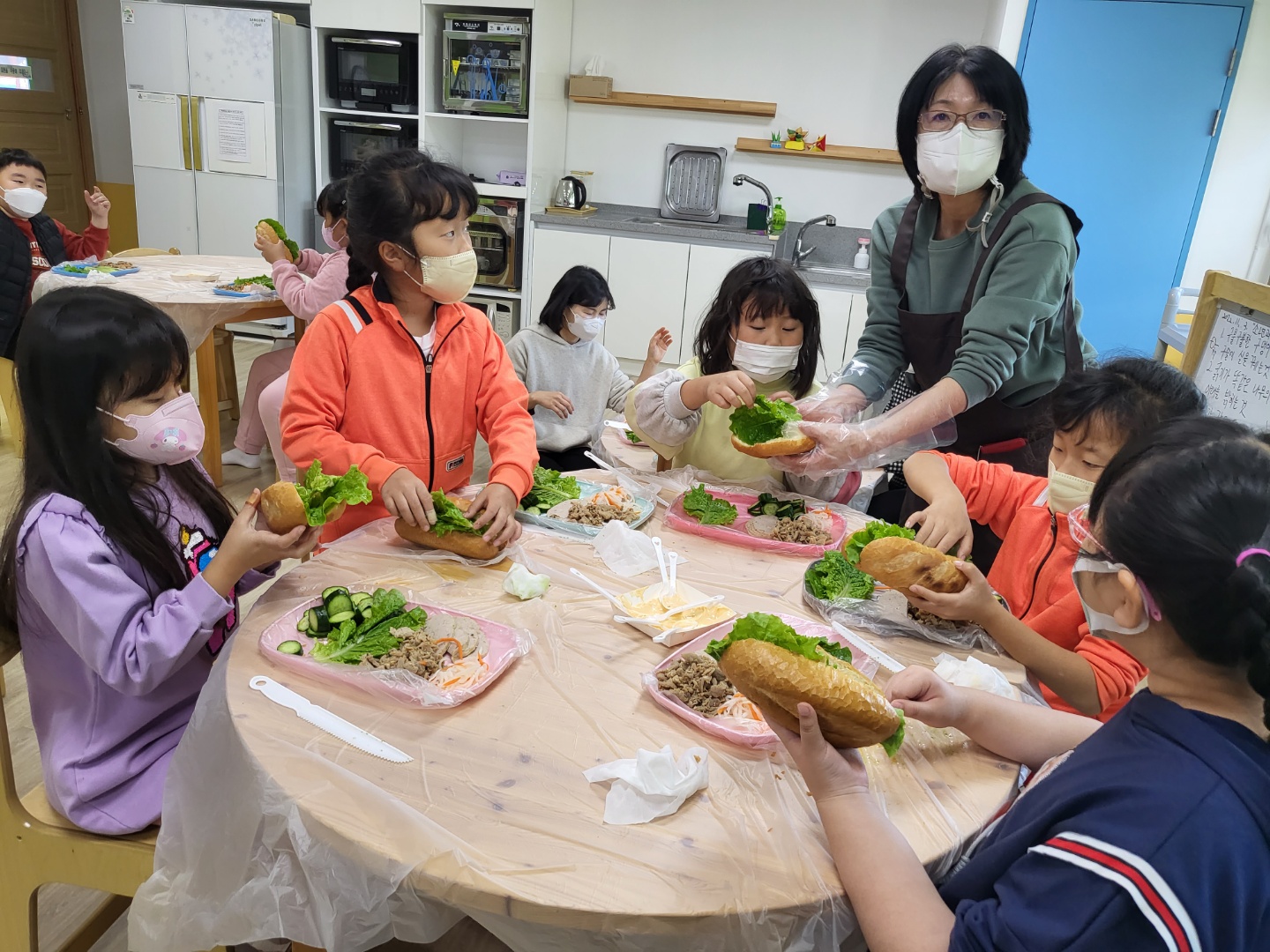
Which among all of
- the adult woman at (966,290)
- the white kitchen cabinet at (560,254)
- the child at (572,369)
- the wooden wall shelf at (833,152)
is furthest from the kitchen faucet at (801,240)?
the adult woman at (966,290)

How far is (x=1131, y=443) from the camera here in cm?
85

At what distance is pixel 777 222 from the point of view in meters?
5.53

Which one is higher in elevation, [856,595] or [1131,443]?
[1131,443]

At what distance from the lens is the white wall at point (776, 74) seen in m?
5.47

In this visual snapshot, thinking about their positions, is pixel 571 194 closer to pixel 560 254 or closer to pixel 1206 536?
pixel 560 254

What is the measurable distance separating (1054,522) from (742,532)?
60cm

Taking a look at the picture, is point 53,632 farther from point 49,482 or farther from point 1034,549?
point 1034,549

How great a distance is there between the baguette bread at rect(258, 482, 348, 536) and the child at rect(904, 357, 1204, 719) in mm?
1012

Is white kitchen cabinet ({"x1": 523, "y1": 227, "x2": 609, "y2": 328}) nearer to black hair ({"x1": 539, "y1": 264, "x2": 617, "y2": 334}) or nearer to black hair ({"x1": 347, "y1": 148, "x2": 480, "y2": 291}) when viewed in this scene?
black hair ({"x1": 539, "y1": 264, "x2": 617, "y2": 334})

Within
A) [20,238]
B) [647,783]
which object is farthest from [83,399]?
Result: [20,238]

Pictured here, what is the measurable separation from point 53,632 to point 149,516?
216 mm

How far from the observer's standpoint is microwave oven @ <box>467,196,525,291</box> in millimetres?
5746

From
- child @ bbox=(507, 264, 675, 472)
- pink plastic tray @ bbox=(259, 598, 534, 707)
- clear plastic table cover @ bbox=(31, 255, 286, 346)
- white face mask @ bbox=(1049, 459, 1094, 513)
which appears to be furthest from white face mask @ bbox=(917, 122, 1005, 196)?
clear plastic table cover @ bbox=(31, 255, 286, 346)

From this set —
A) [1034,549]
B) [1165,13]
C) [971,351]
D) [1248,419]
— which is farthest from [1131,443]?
[1165,13]
